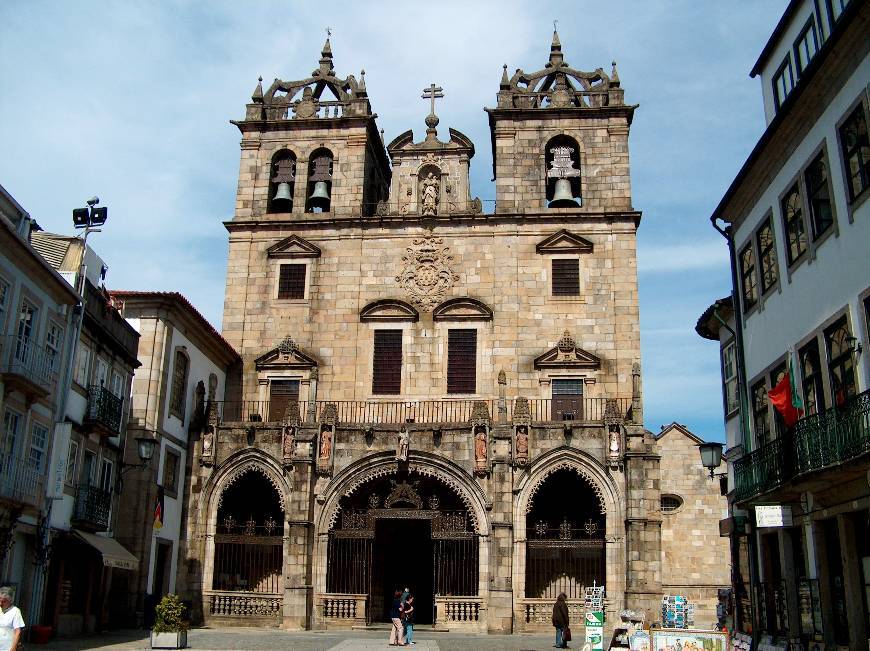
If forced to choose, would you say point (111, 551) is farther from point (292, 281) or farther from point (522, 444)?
point (292, 281)

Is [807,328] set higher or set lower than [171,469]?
higher

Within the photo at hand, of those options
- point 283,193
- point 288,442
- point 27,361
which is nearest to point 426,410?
point 288,442

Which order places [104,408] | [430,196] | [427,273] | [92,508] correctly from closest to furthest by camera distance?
[92,508] < [104,408] < [427,273] < [430,196]

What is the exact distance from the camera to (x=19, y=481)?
20.0m

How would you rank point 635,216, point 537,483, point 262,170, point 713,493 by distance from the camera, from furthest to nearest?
point 713,493, point 262,170, point 635,216, point 537,483

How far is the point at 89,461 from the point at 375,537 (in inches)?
370

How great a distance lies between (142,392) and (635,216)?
683 inches

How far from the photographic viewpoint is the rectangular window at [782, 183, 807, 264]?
1792cm

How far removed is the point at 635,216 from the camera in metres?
32.2

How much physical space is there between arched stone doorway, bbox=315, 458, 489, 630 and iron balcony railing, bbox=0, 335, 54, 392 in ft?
31.9

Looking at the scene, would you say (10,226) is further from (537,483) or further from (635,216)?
(635,216)

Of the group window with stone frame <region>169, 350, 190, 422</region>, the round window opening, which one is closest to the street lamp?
window with stone frame <region>169, 350, 190, 422</region>

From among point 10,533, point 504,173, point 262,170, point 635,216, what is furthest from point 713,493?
point 10,533

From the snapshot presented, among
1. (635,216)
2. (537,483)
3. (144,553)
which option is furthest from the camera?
(635,216)
